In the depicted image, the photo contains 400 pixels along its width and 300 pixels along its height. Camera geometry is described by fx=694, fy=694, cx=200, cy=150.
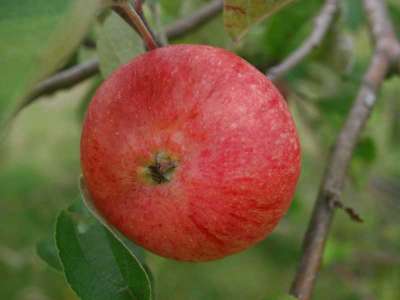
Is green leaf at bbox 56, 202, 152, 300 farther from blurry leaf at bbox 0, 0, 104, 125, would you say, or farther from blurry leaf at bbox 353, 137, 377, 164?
blurry leaf at bbox 353, 137, 377, 164

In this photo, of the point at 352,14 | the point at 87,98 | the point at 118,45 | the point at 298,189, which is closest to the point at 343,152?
the point at 118,45

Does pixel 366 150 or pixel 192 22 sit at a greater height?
pixel 192 22

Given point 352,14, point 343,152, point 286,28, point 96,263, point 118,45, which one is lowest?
point 352,14

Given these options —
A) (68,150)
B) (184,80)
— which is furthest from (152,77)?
(68,150)

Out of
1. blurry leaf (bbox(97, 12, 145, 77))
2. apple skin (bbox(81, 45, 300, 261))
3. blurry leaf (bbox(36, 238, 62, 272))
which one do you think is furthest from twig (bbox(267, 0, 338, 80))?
blurry leaf (bbox(36, 238, 62, 272))

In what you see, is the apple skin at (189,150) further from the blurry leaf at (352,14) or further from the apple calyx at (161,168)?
the blurry leaf at (352,14)

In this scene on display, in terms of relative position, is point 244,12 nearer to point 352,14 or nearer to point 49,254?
point 49,254

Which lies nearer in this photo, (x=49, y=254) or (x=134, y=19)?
(x=134, y=19)
